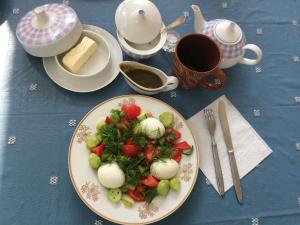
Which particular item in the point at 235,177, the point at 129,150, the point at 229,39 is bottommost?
the point at 235,177

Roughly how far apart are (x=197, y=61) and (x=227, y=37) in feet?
0.25

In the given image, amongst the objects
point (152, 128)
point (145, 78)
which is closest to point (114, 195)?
point (152, 128)

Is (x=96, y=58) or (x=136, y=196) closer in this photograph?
(x=136, y=196)

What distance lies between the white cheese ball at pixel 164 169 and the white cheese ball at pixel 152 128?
0.05 metres

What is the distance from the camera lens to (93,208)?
53 centimetres

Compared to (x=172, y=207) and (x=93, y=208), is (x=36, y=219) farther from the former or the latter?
(x=172, y=207)

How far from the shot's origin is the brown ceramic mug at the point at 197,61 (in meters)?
0.60

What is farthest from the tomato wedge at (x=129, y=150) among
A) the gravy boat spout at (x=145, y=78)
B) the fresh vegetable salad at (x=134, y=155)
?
the gravy boat spout at (x=145, y=78)

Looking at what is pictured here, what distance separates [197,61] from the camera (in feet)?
2.11

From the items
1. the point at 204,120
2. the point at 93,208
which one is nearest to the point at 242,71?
the point at 204,120

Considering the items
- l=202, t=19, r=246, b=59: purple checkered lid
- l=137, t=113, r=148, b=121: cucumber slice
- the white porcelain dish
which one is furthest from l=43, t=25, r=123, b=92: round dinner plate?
l=202, t=19, r=246, b=59: purple checkered lid

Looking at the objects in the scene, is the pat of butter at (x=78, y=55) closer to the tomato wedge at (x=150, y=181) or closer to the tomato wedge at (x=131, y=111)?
the tomato wedge at (x=131, y=111)

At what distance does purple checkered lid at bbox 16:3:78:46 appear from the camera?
600 millimetres

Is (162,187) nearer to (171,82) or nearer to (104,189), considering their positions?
(104,189)
